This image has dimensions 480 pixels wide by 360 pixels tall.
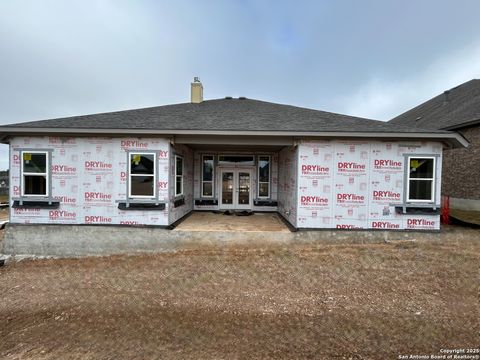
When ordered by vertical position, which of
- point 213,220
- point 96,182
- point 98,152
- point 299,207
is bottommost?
point 213,220

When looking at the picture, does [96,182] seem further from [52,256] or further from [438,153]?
[438,153]

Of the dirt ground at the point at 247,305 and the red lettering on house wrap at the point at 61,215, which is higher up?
the red lettering on house wrap at the point at 61,215

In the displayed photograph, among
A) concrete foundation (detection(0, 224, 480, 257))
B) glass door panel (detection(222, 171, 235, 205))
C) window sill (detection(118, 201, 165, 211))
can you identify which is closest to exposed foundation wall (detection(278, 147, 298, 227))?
concrete foundation (detection(0, 224, 480, 257))

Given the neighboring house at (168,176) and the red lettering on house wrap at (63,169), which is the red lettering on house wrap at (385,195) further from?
the red lettering on house wrap at (63,169)

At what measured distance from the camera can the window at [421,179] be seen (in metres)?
6.99

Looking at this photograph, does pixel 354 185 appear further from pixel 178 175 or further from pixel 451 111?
pixel 451 111

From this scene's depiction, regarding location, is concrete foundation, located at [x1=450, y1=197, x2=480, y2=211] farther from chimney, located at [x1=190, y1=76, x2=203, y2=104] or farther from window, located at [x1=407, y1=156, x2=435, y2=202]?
chimney, located at [x1=190, y1=76, x2=203, y2=104]

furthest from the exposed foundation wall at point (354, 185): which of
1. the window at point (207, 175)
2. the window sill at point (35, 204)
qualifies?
the window sill at point (35, 204)

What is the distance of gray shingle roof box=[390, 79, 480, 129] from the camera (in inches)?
477

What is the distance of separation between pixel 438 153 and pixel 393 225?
2.40 metres

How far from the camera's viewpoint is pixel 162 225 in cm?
707

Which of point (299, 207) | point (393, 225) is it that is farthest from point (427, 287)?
point (299, 207)

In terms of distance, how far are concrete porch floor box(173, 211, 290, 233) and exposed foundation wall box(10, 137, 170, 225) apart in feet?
3.57

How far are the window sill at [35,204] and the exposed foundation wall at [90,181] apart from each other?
0.10 m
